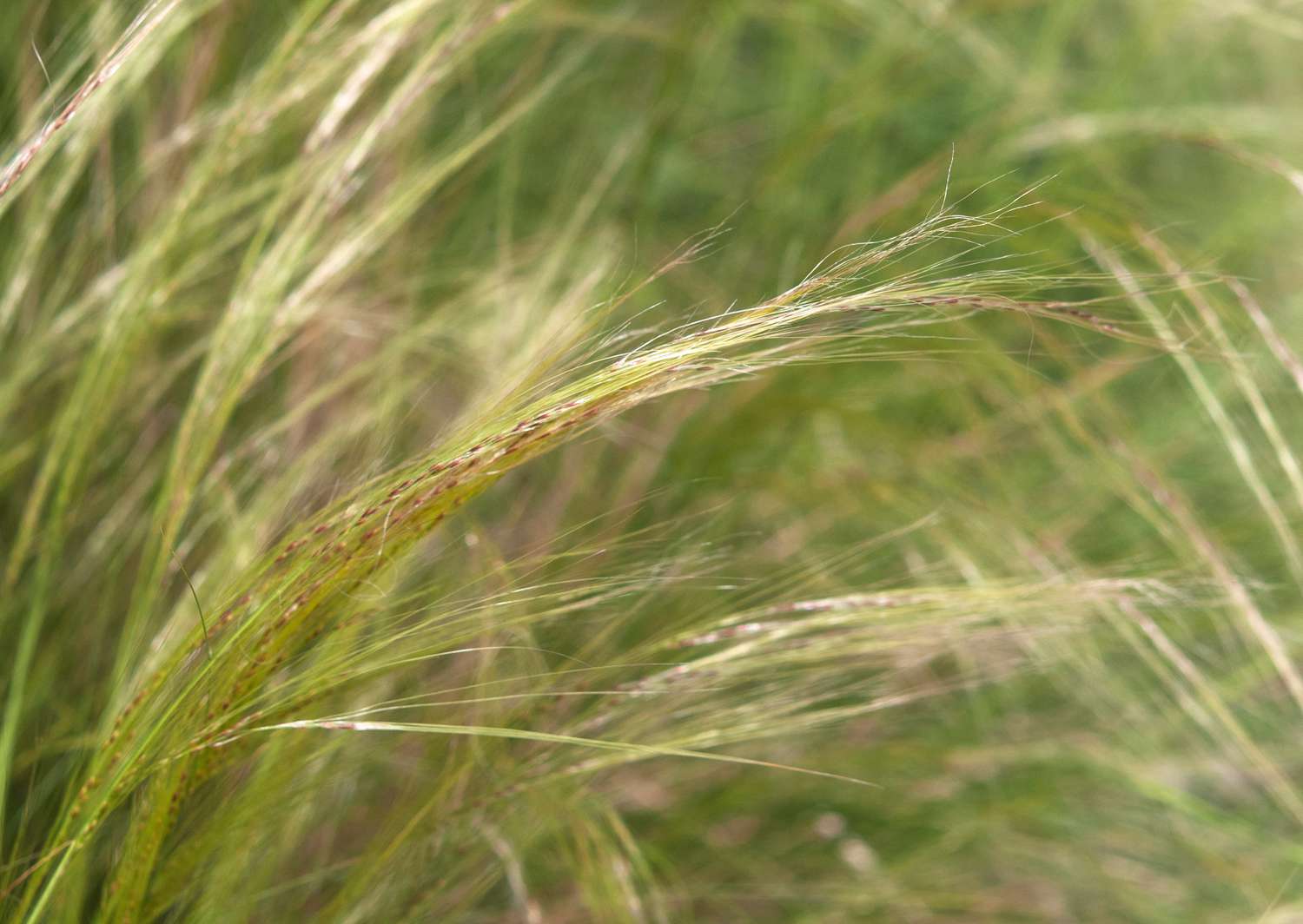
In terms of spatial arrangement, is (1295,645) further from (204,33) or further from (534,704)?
(204,33)

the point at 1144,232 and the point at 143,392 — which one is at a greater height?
the point at 143,392

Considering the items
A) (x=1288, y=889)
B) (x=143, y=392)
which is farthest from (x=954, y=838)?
(x=143, y=392)

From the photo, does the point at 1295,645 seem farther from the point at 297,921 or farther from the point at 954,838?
the point at 297,921

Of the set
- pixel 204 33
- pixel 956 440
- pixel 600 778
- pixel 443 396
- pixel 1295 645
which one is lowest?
pixel 1295 645

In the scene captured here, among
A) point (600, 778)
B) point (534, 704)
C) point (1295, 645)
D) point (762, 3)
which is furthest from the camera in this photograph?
point (762, 3)

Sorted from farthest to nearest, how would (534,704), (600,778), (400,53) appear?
(400,53) < (600,778) < (534,704)

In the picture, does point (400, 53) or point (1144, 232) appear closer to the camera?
point (1144, 232)
